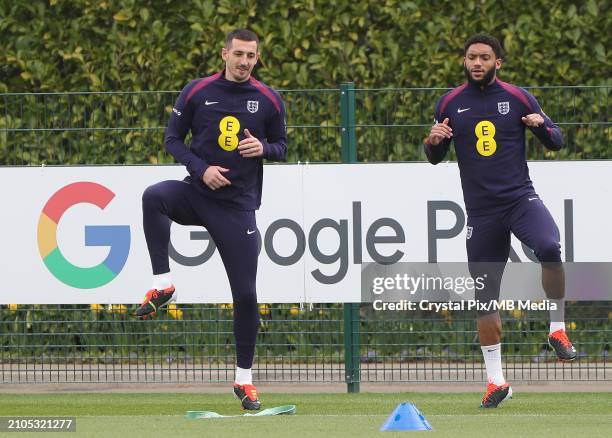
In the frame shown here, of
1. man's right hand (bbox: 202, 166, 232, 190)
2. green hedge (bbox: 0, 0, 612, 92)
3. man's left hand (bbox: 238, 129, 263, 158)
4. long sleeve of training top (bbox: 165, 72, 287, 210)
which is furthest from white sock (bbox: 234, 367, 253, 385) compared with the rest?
green hedge (bbox: 0, 0, 612, 92)

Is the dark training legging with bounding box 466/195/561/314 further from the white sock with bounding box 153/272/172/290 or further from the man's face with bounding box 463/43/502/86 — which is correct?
the white sock with bounding box 153/272/172/290

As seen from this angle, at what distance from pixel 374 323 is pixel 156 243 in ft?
10.2

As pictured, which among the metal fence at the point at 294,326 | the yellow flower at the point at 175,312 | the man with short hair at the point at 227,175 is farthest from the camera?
the yellow flower at the point at 175,312

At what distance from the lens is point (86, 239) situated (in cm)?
1161

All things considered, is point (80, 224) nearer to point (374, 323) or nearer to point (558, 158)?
point (374, 323)

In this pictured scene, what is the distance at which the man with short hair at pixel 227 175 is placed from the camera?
31.1 ft

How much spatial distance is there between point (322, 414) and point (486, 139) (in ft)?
6.69

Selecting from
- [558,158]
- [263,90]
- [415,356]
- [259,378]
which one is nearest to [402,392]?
[415,356]

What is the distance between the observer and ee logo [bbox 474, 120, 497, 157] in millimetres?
A: 9711

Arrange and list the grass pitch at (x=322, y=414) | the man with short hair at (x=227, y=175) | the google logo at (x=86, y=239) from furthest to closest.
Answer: the google logo at (x=86, y=239)
the man with short hair at (x=227, y=175)
the grass pitch at (x=322, y=414)

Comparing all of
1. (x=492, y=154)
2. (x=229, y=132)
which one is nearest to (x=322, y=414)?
(x=229, y=132)

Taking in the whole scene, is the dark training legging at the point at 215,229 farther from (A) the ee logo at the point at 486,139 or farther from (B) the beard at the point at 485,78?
(B) the beard at the point at 485,78

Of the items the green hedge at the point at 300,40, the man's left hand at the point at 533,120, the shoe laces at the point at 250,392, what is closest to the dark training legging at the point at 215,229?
the shoe laces at the point at 250,392

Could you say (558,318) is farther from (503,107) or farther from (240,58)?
(240,58)
